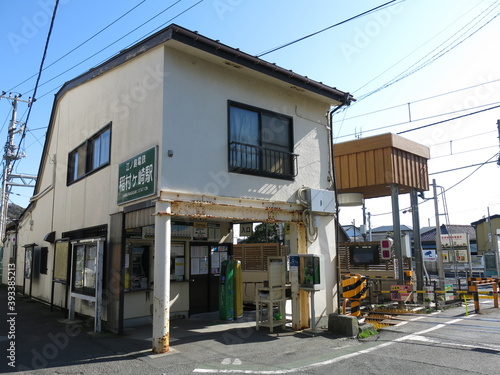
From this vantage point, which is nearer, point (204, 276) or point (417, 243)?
point (204, 276)

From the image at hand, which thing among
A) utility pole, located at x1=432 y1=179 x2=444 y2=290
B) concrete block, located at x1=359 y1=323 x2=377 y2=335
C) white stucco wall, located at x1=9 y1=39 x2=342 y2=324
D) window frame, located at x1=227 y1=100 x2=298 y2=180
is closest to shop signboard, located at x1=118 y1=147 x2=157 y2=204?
white stucco wall, located at x1=9 y1=39 x2=342 y2=324

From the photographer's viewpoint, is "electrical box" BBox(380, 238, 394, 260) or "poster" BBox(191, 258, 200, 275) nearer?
"poster" BBox(191, 258, 200, 275)

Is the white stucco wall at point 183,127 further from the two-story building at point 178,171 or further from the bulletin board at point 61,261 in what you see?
the bulletin board at point 61,261

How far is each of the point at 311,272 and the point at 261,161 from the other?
2904 mm

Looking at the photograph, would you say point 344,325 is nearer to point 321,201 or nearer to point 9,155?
point 321,201

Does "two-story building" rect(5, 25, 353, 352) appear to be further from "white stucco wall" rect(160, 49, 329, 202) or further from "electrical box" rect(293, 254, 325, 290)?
"electrical box" rect(293, 254, 325, 290)

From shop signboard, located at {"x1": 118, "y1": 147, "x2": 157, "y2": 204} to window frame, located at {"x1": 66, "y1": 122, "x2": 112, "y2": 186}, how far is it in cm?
138

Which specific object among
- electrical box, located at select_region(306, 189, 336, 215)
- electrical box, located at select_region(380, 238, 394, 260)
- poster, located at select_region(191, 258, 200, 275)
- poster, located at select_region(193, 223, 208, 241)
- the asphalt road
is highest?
electrical box, located at select_region(306, 189, 336, 215)

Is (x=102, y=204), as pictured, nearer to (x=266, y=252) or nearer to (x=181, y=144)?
(x=181, y=144)

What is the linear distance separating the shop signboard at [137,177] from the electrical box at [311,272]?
3916 millimetres

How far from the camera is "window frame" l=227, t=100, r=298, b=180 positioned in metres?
8.82

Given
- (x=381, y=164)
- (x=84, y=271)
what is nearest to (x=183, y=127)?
(x=84, y=271)

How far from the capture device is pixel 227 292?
10.5 metres

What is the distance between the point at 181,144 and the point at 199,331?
14.5 ft
